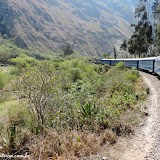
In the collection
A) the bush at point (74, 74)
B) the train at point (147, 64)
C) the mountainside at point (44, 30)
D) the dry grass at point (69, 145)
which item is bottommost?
the dry grass at point (69, 145)

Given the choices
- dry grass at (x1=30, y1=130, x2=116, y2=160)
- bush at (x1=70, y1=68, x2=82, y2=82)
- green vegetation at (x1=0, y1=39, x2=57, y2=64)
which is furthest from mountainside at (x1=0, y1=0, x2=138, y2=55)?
dry grass at (x1=30, y1=130, x2=116, y2=160)

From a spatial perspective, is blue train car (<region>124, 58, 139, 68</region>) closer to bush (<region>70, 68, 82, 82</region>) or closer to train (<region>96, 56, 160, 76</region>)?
train (<region>96, 56, 160, 76</region>)

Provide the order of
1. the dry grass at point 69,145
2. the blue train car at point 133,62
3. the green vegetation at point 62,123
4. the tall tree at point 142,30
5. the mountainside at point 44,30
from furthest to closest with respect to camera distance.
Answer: the mountainside at point 44,30
the tall tree at point 142,30
the blue train car at point 133,62
the green vegetation at point 62,123
the dry grass at point 69,145

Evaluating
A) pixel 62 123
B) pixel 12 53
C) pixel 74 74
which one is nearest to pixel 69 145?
pixel 62 123

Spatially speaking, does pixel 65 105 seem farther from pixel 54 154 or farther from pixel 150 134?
pixel 150 134

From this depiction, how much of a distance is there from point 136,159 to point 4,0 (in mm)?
145220

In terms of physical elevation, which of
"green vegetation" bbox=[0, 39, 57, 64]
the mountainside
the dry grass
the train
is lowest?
Answer: the dry grass

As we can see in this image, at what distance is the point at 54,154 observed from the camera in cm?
309

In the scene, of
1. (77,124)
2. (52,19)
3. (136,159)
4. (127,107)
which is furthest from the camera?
(52,19)

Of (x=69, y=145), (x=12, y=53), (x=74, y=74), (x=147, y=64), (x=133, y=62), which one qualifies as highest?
(x=12, y=53)

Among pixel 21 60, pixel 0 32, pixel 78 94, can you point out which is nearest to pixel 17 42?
pixel 0 32

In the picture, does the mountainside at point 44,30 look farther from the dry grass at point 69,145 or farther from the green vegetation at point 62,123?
the dry grass at point 69,145

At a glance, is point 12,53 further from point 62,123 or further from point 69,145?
point 69,145

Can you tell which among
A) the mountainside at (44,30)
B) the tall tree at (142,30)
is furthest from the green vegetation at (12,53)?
the tall tree at (142,30)
